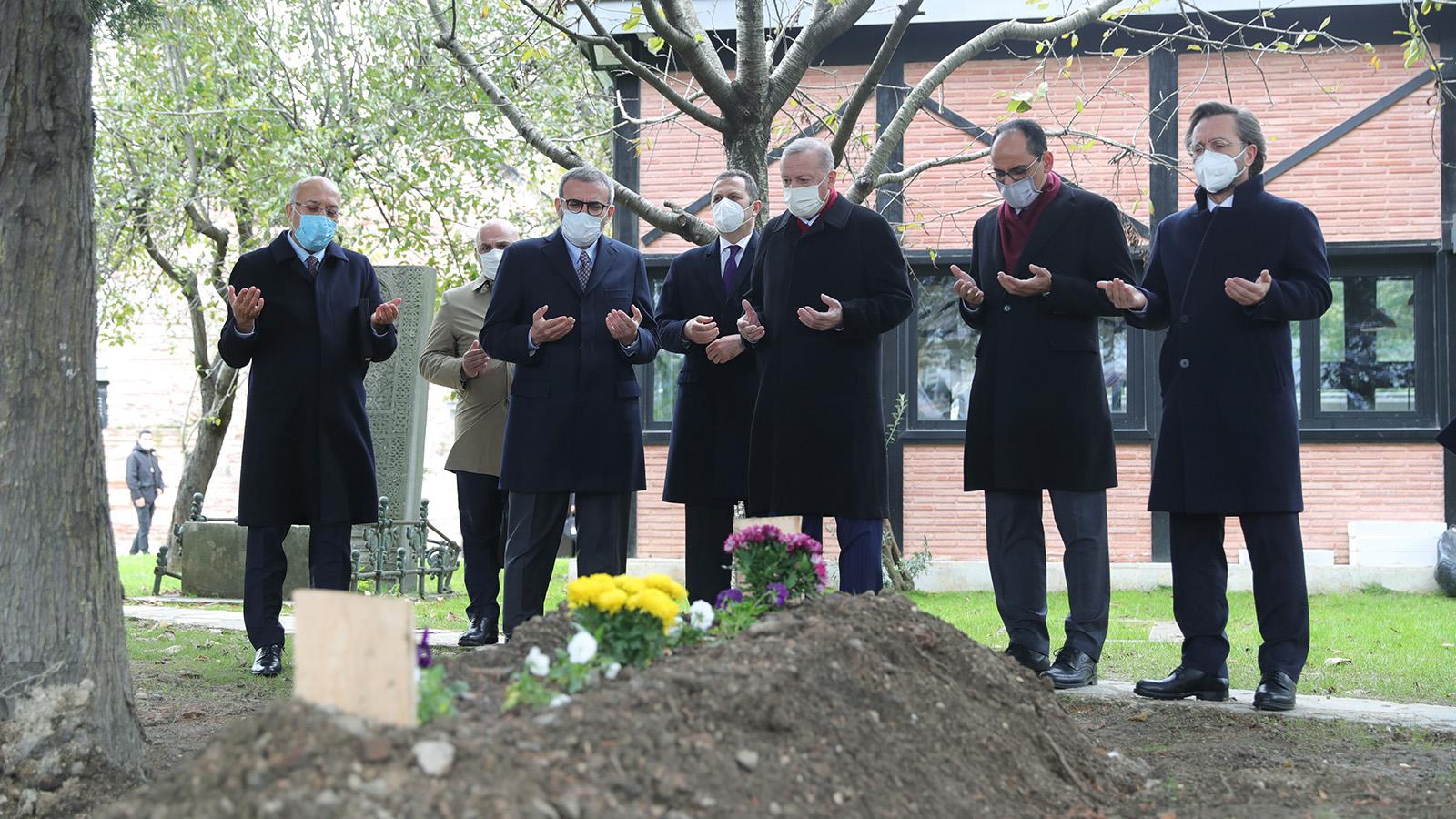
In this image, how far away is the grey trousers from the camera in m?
5.24

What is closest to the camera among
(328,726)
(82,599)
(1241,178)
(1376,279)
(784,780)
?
(328,726)

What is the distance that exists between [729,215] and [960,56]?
261 centimetres

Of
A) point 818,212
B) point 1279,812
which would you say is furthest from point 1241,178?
point 1279,812

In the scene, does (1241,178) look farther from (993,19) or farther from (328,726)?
(993,19)

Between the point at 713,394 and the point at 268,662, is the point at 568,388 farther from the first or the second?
the point at 268,662

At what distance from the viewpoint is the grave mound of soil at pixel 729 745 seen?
7.86 ft

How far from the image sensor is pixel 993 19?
476 inches

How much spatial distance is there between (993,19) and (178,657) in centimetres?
893

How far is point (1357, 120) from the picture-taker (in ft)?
39.3

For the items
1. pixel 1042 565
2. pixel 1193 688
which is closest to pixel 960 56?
pixel 1042 565

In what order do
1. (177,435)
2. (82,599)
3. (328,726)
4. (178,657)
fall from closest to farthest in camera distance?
(328,726), (82,599), (178,657), (177,435)

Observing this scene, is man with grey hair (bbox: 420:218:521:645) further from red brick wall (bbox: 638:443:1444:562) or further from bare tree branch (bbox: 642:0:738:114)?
red brick wall (bbox: 638:443:1444:562)

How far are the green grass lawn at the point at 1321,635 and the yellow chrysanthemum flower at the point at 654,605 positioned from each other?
3343 mm

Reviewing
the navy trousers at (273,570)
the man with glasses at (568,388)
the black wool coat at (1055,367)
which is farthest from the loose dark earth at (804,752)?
the man with glasses at (568,388)
